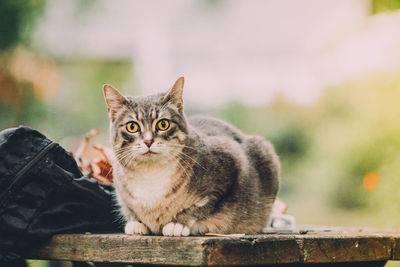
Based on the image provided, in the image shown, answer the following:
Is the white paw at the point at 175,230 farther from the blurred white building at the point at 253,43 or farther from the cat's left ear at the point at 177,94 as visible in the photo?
the blurred white building at the point at 253,43

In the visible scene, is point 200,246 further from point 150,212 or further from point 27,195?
point 27,195

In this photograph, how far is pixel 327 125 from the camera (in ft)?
13.2

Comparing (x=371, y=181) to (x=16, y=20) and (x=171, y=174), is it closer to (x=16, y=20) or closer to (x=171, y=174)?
(x=171, y=174)

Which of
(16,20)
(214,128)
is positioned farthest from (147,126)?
(16,20)

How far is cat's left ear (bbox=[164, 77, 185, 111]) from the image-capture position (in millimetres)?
1677

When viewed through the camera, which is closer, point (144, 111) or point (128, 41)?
point (144, 111)

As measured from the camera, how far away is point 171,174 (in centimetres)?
162

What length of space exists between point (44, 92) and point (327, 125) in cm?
252

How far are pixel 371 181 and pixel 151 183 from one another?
255 cm

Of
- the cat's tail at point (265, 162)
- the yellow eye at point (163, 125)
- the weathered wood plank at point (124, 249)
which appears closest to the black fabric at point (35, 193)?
the weathered wood plank at point (124, 249)

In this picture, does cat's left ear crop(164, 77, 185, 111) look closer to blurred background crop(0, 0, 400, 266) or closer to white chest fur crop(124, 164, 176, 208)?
white chest fur crop(124, 164, 176, 208)

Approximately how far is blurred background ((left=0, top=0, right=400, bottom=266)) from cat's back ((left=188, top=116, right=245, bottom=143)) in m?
1.54

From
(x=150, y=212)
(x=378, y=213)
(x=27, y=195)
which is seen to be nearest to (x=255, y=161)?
(x=150, y=212)

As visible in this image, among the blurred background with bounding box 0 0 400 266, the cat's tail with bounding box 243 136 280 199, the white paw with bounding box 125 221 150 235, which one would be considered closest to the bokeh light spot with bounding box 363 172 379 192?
the blurred background with bounding box 0 0 400 266
